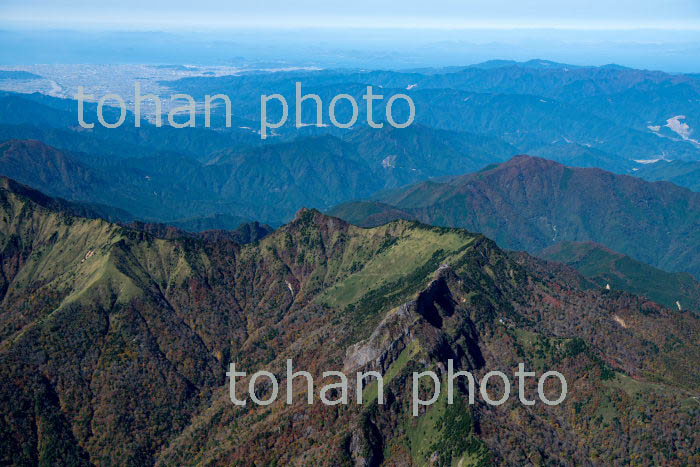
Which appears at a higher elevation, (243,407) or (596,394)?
(596,394)

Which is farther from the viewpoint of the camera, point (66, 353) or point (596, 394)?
point (66, 353)

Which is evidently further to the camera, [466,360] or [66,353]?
[66,353]

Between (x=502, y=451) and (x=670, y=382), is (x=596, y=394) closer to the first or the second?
(x=670, y=382)

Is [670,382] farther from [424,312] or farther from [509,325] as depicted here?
[424,312]

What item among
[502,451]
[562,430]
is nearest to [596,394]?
[562,430]

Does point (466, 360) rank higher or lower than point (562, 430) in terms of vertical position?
higher

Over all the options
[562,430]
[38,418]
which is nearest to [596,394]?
[562,430]

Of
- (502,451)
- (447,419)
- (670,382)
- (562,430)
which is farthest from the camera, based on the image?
(670,382)

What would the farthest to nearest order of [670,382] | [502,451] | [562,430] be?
[670,382] → [562,430] → [502,451]

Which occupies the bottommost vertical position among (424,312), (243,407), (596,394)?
(243,407)
